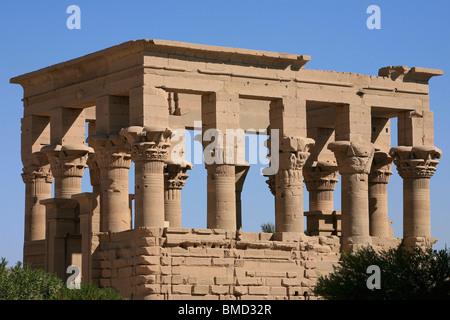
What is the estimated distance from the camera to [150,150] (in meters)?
52.1

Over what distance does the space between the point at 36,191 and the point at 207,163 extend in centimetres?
802

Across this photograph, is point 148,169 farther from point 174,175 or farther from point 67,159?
point 174,175

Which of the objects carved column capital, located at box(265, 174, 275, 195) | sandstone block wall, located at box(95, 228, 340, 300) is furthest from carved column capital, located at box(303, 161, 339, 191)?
sandstone block wall, located at box(95, 228, 340, 300)

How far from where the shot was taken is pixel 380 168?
59625 mm

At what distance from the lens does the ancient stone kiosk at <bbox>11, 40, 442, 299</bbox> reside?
5206cm

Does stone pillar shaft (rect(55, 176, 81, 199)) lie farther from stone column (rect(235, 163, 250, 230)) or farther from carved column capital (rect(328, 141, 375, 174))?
carved column capital (rect(328, 141, 375, 174))

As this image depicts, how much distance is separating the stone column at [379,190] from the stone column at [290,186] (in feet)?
18.4

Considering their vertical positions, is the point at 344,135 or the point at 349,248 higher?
the point at 344,135

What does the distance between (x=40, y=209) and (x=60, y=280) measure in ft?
28.4

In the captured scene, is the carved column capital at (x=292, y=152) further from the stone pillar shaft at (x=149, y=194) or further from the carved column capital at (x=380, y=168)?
the carved column capital at (x=380, y=168)
